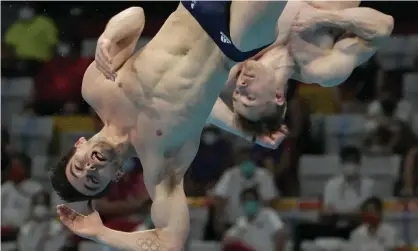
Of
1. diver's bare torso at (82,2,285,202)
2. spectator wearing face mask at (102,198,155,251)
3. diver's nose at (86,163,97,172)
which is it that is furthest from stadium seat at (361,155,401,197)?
diver's nose at (86,163,97,172)

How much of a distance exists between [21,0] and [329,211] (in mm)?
1702

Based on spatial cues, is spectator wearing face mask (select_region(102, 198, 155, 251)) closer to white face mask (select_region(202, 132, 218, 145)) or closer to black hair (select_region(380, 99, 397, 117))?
white face mask (select_region(202, 132, 218, 145))

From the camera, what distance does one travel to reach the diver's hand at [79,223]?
2.10m

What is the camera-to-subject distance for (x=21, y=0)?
4.14 meters

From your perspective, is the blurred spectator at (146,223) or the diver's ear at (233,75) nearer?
the diver's ear at (233,75)

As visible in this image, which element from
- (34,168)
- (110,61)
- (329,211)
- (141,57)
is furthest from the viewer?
(34,168)

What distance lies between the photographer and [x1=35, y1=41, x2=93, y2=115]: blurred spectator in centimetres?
400

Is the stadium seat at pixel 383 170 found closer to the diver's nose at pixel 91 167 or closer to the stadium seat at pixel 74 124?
the stadium seat at pixel 74 124

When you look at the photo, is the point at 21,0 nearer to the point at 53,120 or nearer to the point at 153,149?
the point at 53,120

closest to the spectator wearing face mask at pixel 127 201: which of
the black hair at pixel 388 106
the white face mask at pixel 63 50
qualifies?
the white face mask at pixel 63 50

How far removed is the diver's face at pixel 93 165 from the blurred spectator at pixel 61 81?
6.21 feet

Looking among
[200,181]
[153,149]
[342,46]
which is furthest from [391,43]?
[153,149]

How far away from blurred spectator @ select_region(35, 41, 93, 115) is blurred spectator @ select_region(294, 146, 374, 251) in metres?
1.17

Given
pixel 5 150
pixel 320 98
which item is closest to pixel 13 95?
pixel 5 150
